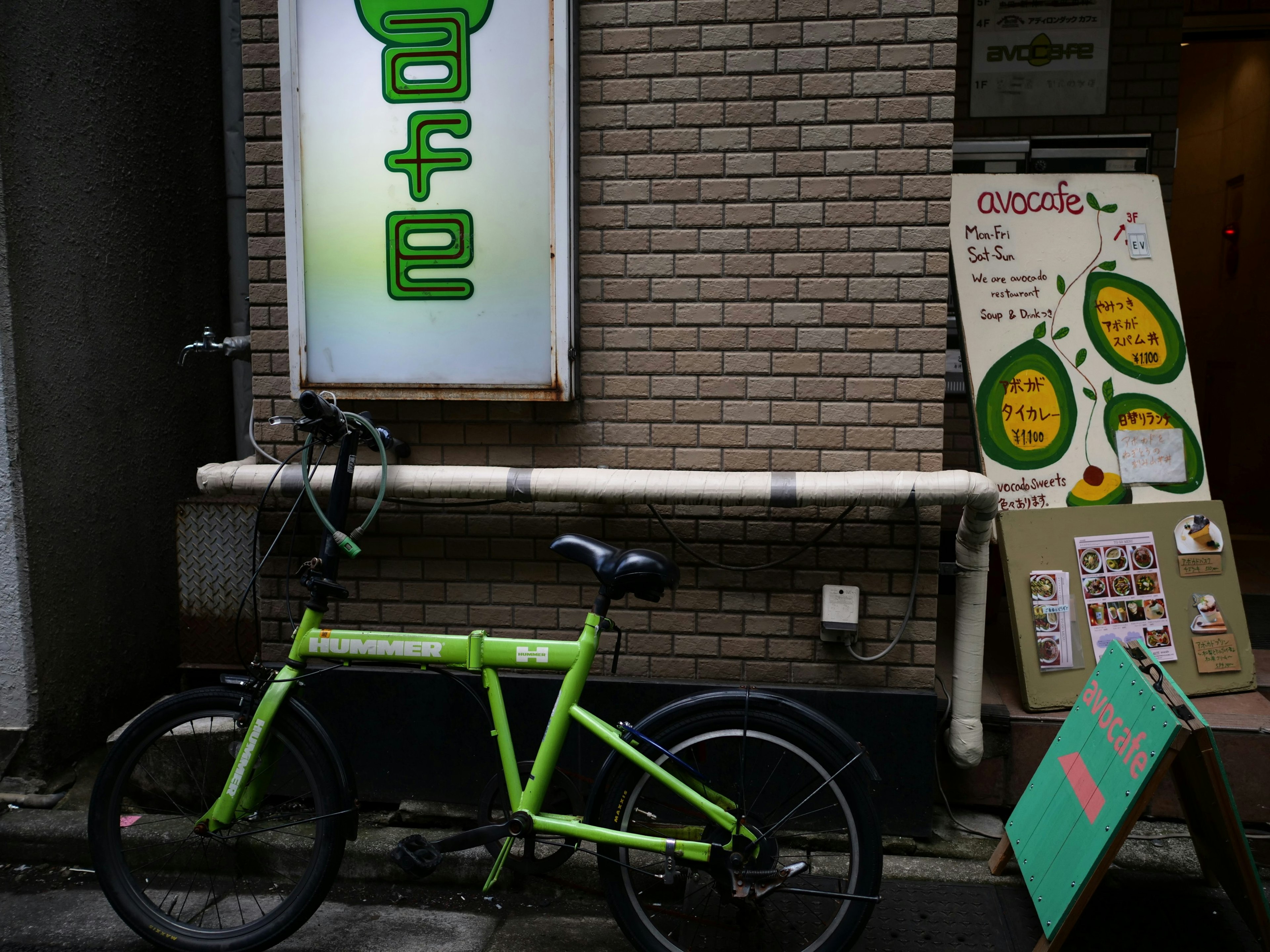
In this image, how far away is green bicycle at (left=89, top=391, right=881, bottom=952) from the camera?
2.72m

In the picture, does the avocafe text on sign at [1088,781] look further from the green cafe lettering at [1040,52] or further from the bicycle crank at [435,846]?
the green cafe lettering at [1040,52]

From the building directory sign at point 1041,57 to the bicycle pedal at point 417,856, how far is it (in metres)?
4.88

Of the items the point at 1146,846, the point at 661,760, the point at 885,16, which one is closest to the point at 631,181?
the point at 885,16

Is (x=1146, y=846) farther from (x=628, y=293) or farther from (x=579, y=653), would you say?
(x=628, y=293)

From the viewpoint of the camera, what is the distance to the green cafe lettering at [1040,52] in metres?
5.29

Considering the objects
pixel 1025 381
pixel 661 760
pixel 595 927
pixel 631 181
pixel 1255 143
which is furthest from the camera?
pixel 1255 143

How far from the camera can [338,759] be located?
292 centimetres

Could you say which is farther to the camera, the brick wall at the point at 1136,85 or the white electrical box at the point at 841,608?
the brick wall at the point at 1136,85

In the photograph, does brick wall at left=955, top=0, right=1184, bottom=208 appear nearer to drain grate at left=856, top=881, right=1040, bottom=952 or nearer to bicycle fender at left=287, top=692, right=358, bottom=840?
drain grate at left=856, top=881, right=1040, bottom=952

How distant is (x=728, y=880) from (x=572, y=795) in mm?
540

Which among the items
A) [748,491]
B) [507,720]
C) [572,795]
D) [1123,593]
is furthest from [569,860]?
[1123,593]

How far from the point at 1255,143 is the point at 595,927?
887 centimetres

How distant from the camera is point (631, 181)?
11.7 ft

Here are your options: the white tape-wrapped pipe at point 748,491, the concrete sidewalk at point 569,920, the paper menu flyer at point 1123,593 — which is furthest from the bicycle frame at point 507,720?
the paper menu flyer at point 1123,593
